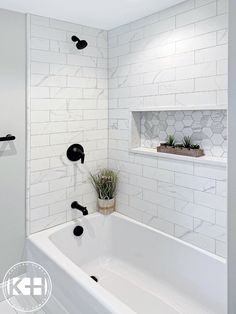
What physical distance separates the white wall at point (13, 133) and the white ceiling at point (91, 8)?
6.0 inches

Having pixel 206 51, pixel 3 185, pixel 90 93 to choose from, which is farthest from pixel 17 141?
pixel 206 51

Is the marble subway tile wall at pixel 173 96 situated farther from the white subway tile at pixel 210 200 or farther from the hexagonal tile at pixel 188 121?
the hexagonal tile at pixel 188 121

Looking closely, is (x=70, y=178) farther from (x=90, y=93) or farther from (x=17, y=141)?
(x=90, y=93)

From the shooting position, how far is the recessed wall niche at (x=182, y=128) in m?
1.94

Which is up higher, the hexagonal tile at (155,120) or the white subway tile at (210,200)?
the hexagonal tile at (155,120)

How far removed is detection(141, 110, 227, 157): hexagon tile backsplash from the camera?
1.93m

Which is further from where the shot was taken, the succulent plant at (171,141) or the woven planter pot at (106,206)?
the woven planter pot at (106,206)

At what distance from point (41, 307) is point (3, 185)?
1006 millimetres

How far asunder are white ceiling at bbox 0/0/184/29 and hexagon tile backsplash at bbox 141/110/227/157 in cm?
83

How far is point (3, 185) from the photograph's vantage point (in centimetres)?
214

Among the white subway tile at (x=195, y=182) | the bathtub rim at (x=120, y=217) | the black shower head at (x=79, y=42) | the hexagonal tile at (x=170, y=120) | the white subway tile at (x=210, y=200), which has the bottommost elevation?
the bathtub rim at (x=120, y=217)

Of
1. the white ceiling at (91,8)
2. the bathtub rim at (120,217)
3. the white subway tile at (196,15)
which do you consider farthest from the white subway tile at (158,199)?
the white ceiling at (91,8)

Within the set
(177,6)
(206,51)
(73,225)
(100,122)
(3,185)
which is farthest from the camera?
(100,122)

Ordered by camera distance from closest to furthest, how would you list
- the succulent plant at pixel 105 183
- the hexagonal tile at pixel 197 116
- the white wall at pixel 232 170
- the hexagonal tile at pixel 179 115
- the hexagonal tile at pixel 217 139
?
the white wall at pixel 232 170, the hexagonal tile at pixel 217 139, the hexagonal tile at pixel 197 116, the hexagonal tile at pixel 179 115, the succulent plant at pixel 105 183
